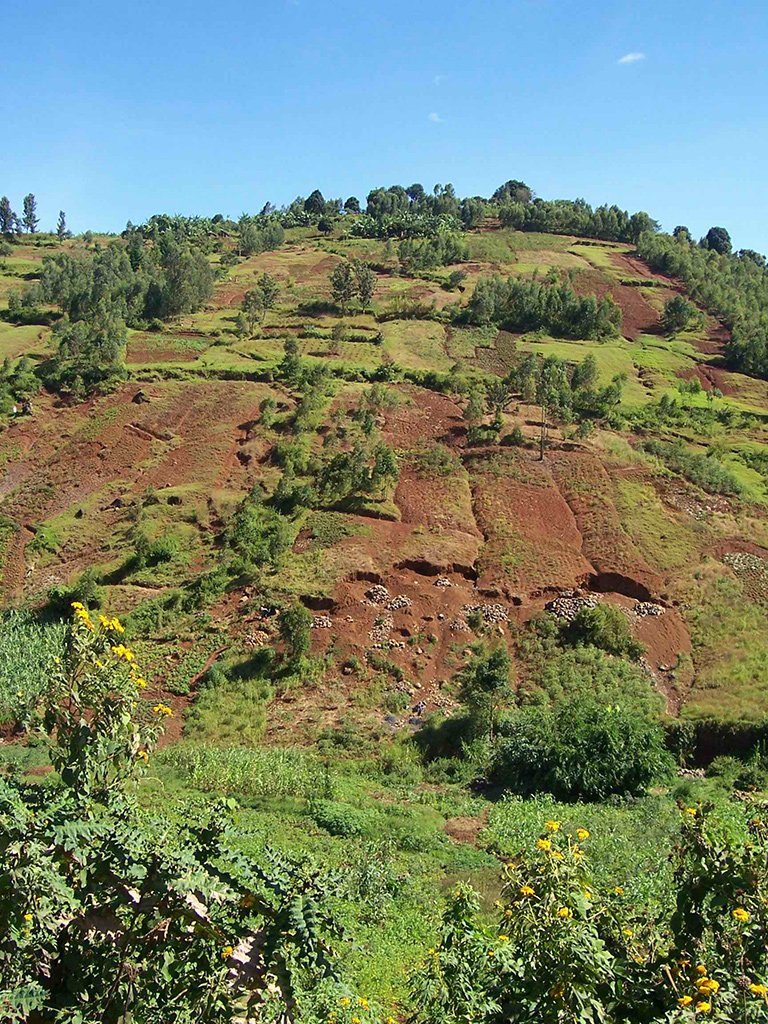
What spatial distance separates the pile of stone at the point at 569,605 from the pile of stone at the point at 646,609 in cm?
152

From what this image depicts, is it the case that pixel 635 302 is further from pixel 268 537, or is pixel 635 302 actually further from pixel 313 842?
pixel 313 842

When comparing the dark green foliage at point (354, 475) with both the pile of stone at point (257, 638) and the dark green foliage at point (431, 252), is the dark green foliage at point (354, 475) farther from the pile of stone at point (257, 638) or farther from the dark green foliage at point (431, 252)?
the dark green foliage at point (431, 252)

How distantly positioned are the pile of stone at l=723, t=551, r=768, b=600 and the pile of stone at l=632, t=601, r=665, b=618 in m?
4.02

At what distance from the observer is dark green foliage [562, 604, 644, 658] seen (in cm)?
2819

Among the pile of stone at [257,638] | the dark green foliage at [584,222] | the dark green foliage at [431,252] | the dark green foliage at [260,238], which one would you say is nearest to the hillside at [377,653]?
the pile of stone at [257,638]

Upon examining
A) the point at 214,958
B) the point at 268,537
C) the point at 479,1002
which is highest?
the point at 214,958

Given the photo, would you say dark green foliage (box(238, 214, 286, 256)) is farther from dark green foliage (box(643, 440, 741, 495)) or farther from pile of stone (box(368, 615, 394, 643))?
pile of stone (box(368, 615, 394, 643))

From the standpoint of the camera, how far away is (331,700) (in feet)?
85.3

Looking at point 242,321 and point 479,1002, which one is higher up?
point 242,321

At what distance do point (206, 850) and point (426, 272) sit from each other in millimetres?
76720

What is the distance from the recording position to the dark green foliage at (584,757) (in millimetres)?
20234

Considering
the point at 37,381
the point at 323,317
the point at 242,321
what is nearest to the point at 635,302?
the point at 323,317

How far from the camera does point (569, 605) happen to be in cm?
3012

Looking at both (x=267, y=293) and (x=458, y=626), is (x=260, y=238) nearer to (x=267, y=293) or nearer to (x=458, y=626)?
(x=267, y=293)
